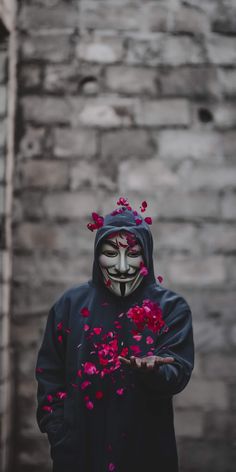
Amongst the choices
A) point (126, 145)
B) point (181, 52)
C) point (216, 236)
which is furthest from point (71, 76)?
point (216, 236)

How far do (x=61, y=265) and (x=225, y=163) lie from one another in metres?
1.02

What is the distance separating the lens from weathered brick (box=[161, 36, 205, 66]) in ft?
11.1

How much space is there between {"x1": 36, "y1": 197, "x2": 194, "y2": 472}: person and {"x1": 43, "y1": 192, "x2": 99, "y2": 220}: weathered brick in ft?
A: 4.19

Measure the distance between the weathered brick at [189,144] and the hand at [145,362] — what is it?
1.76 meters

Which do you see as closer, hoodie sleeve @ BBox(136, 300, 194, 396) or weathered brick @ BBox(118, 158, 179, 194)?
hoodie sleeve @ BBox(136, 300, 194, 396)

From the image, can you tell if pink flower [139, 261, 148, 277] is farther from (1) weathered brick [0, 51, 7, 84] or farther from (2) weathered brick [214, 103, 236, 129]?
(1) weathered brick [0, 51, 7, 84]

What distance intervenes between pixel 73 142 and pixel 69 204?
33cm

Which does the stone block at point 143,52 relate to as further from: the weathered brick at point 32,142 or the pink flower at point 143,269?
the pink flower at point 143,269

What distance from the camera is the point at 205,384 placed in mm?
3244

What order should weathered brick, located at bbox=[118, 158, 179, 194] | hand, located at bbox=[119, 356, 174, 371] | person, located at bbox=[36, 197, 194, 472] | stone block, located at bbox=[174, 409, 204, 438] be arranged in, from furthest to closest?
1. weathered brick, located at bbox=[118, 158, 179, 194]
2. stone block, located at bbox=[174, 409, 204, 438]
3. person, located at bbox=[36, 197, 194, 472]
4. hand, located at bbox=[119, 356, 174, 371]

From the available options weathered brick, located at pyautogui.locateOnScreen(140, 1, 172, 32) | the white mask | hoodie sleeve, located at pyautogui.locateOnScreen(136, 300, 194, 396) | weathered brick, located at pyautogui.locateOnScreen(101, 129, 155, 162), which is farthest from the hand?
weathered brick, located at pyautogui.locateOnScreen(140, 1, 172, 32)

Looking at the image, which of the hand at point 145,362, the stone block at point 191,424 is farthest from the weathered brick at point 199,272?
the hand at point 145,362

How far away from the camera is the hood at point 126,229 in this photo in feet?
6.53

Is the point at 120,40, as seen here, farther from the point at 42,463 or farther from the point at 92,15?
the point at 42,463
